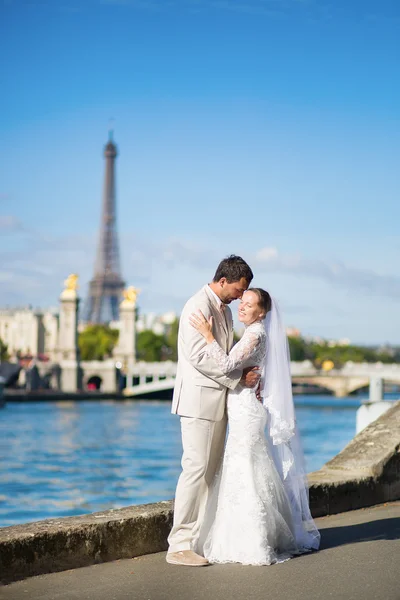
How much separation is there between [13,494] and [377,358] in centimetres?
12639

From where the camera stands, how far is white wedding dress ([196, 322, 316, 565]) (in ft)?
13.0

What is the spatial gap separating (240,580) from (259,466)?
548 millimetres

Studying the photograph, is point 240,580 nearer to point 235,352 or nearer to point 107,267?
point 235,352

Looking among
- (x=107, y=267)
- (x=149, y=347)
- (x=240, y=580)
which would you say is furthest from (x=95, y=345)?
(x=240, y=580)

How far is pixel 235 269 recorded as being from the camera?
407 centimetres

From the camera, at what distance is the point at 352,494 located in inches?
204

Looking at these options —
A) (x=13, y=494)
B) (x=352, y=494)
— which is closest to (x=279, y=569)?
(x=352, y=494)

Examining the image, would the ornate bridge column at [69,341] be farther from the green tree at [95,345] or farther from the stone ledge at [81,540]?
the stone ledge at [81,540]

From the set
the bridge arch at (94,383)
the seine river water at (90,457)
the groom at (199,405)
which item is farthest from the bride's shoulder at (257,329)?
the bridge arch at (94,383)

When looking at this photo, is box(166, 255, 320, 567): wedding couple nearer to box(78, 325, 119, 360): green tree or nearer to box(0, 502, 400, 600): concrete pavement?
box(0, 502, 400, 600): concrete pavement

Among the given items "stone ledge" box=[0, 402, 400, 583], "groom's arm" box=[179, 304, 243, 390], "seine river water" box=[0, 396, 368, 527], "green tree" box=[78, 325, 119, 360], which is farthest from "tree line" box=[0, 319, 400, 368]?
"groom's arm" box=[179, 304, 243, 390]

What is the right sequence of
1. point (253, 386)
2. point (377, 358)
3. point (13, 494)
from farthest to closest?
point (377, 358) < point (13, 494) < point (253, 386)

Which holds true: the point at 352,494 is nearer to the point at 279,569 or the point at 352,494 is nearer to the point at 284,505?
the point at 284,505

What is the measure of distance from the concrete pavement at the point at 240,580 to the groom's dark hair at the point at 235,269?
1.10m
